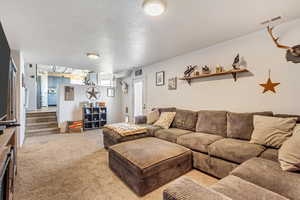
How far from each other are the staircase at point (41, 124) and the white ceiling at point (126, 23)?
9.35ft

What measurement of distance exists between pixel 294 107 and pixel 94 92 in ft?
19.9

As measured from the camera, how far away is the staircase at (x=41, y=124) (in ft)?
16.0

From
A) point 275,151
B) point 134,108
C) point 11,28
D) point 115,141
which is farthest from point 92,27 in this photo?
point 134,108

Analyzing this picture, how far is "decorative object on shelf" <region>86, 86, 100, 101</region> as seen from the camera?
5996mm

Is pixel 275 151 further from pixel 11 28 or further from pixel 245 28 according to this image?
pixel 11 28

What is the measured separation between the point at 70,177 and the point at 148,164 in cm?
134

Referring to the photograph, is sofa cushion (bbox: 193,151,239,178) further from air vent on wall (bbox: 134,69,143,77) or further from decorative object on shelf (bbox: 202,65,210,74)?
air vent on wall (bbox: 134,69,143,77)

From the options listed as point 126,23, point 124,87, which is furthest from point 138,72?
point 126,23

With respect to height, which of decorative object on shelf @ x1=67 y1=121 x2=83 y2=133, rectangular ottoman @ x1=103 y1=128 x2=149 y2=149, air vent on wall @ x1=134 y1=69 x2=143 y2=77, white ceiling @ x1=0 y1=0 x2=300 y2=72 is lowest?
decorative object on shelf @ x1=67 y1=121 x2=83 y2=133

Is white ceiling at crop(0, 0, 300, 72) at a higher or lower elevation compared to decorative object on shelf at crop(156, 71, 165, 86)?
higher

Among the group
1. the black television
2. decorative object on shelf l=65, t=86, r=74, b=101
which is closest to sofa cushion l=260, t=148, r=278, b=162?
the black television

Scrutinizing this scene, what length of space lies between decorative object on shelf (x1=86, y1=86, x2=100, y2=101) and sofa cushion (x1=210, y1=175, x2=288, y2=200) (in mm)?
5798

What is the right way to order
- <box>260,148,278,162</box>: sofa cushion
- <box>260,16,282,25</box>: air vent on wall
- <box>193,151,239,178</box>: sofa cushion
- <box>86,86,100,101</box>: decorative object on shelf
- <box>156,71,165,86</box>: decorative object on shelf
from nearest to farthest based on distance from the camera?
<box>260,148,278,162</box>: sofa cushion < <box>193,151,239,178</box>: sofa cushion < <box>260,16,282,25</box>: air vent on wall < <box>156,71,165,86</box>: decorative object on shelf < <box>86,86,100,101</box>: decorative object on shelf

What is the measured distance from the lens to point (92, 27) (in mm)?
2334
